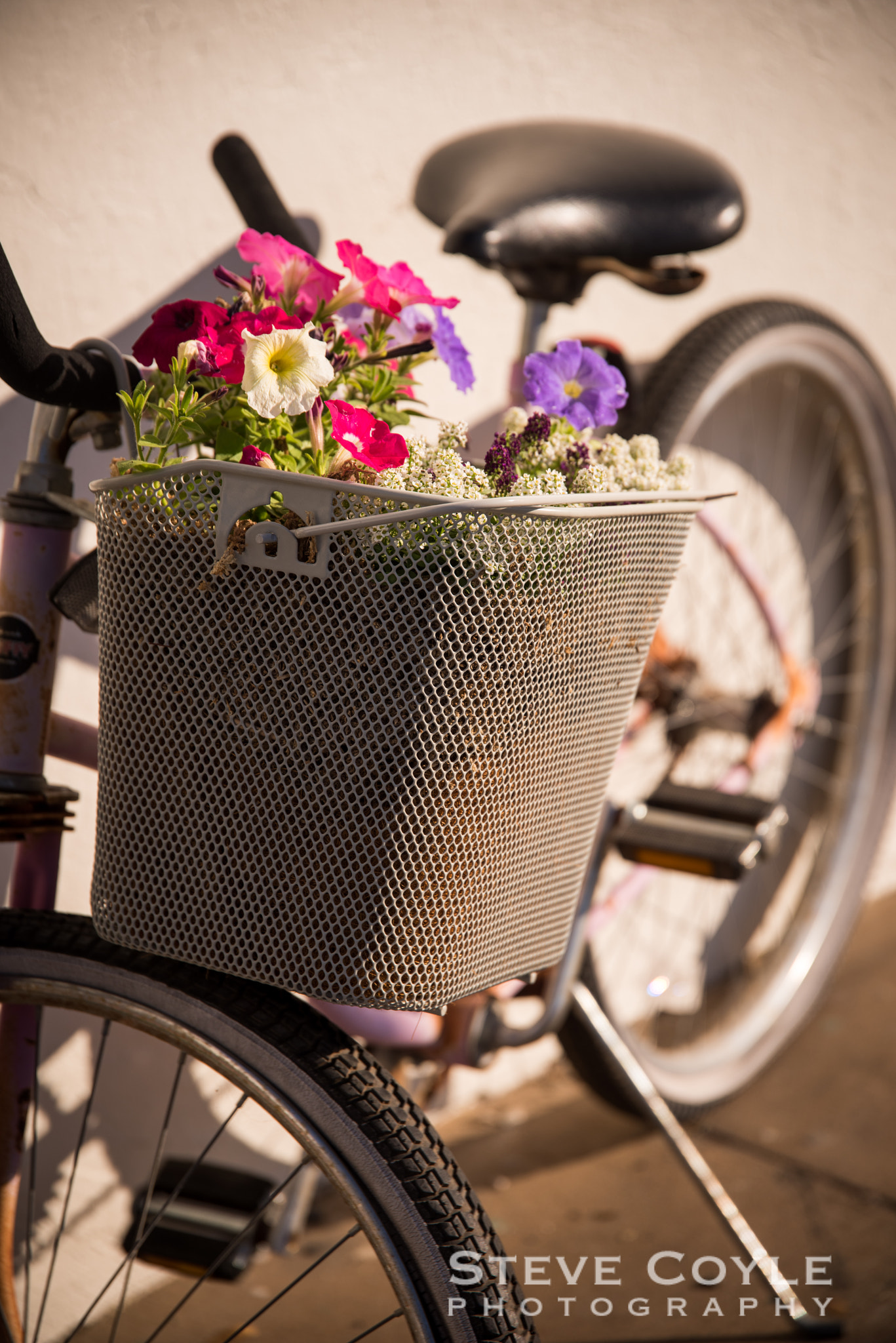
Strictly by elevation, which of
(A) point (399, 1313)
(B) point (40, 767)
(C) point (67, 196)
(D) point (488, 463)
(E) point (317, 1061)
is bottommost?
(A) point (399, 1313)

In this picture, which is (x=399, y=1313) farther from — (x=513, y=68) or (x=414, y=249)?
(x=513, y=68)

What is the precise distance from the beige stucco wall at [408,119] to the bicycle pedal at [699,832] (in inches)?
26.3

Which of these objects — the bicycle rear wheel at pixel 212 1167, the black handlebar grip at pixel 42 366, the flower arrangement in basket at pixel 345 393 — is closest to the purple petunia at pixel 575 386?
the flower arrangement in basket at pixel 345 393

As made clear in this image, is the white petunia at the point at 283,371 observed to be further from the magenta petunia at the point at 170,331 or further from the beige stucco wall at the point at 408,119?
the beige stucco wall at the point at 408,119

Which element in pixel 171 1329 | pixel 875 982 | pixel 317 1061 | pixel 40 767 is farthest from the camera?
pixel 875 982

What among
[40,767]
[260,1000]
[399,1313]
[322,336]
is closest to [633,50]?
[322,336]

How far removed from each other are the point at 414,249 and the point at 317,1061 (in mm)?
1140

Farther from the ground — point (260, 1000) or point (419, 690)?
point (419, 690)

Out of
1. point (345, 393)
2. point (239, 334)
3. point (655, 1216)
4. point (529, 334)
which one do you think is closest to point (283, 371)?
point (239, 334)

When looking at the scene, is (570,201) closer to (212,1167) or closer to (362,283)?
(362,283)

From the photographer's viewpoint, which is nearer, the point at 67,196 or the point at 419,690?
the point at 419,690

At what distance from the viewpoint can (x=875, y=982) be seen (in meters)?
2.29

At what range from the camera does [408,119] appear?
4.84ft

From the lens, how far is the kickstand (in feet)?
4.55
